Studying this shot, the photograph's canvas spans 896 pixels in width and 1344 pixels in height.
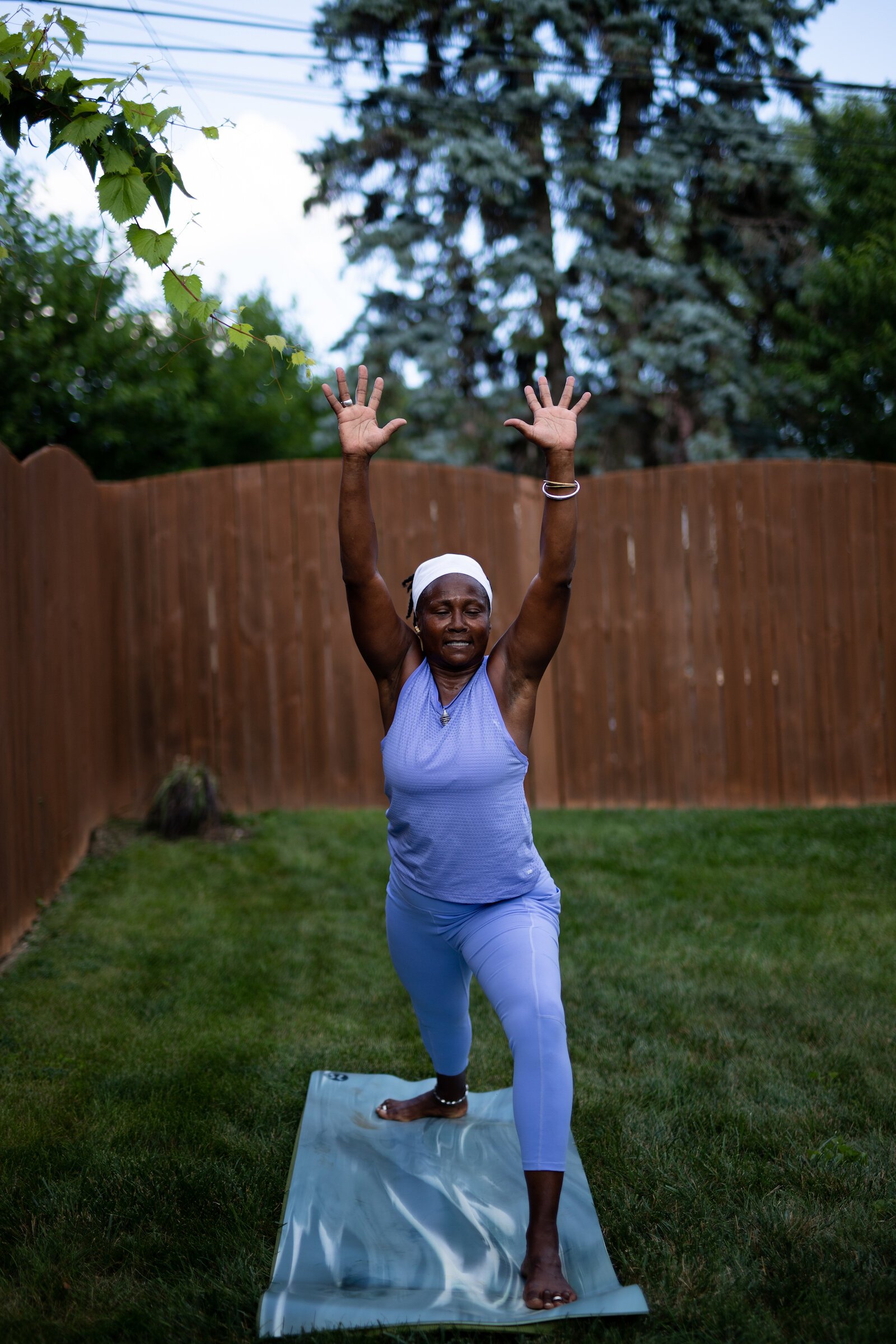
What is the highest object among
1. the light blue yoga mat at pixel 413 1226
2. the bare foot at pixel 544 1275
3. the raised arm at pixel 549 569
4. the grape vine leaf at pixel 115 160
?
the grape vine leaf at pixel 115 160

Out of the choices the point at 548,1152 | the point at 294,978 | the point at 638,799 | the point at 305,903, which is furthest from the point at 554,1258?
the point at 638,799

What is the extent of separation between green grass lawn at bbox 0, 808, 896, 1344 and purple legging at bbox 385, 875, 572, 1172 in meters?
0.39

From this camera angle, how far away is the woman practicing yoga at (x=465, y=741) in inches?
98.0

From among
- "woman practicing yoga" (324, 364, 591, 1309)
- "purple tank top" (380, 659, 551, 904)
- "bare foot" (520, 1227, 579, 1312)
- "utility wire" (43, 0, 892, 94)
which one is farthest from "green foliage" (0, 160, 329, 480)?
"bare foot" (520, 1227, 579, 1312)

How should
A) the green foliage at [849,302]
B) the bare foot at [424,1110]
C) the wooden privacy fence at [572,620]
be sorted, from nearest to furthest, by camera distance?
the bare foot at [424,1110], the wooden privacy fence at [572,620], the green foliage at [849,302]

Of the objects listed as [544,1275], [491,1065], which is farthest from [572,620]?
[544,1275]

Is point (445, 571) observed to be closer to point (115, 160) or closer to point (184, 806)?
point (115, 160)

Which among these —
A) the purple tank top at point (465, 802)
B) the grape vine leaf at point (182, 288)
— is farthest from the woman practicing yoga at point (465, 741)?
the grape vine leaf at point (182, 288)

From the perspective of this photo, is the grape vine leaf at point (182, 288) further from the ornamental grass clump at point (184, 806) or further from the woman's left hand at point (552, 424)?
the ornamental grass clump at point (184, 806)

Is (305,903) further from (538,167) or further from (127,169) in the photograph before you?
(538,167)

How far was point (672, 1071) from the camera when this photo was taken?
331 centimetres

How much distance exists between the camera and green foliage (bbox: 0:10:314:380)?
2359mm

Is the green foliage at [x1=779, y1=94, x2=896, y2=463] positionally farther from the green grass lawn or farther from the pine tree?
the green grass lawn

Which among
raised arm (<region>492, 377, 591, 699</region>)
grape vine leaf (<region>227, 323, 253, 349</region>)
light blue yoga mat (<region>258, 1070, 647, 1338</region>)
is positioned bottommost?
Result: light blue yoga mat (<region>258, 1070, 647, 1338</region>)
